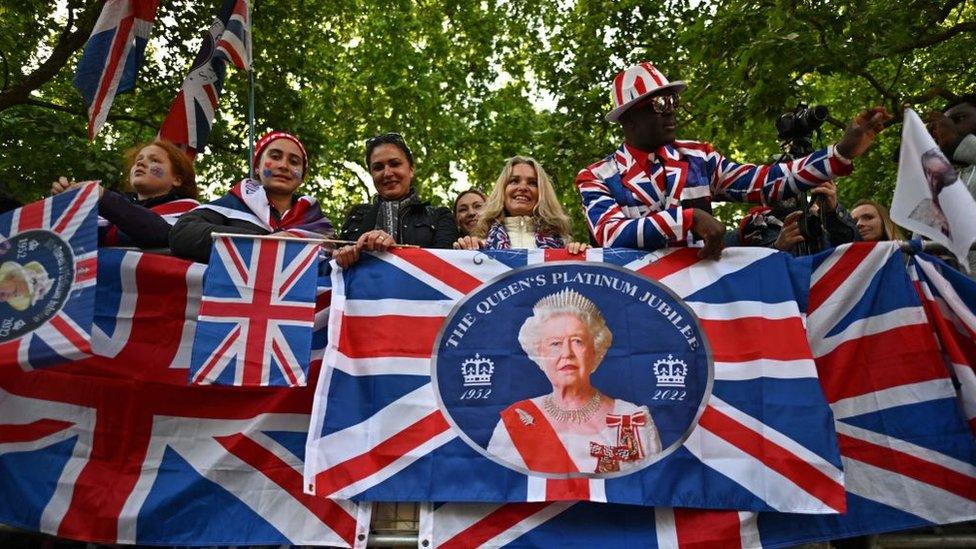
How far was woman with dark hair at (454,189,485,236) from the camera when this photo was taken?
6.73m

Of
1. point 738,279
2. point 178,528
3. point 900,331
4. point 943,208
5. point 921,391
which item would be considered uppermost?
point 943,208

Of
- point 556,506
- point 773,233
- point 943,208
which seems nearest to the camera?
point 556,506

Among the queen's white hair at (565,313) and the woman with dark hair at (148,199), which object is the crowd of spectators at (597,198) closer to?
the woman with dark hair at (148,199)

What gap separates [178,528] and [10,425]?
1.02m

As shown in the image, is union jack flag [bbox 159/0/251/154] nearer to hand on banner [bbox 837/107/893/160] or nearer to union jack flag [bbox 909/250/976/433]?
hand on banner [bbox 837/107/893/160]

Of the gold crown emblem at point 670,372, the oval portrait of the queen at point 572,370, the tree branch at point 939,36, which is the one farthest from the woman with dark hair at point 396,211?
the tree branch at point 939,36

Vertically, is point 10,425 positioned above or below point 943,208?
below

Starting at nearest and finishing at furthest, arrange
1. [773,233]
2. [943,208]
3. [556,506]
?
[556,506] < [943,208] < [773,233]

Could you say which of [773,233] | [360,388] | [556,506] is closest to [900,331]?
[773,233]

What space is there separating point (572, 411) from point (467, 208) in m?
2.99

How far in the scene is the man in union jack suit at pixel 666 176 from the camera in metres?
4.43

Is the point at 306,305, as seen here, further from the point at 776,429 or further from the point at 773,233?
the point at 773,233

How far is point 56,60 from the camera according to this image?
34.0 feet

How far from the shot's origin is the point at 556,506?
3971 millimetres
